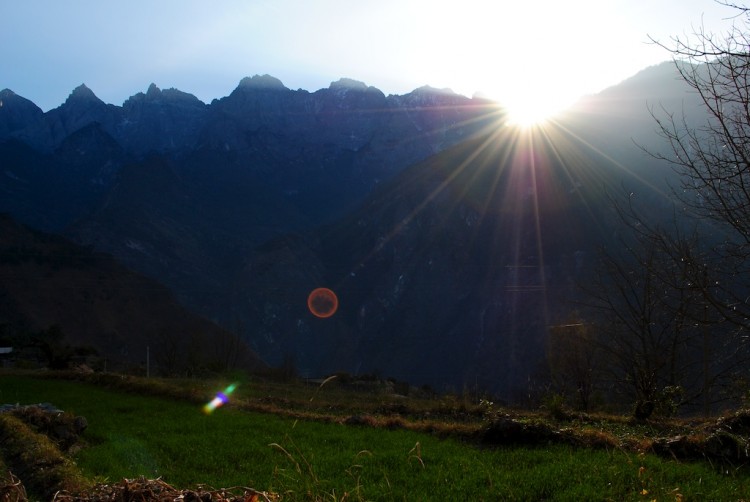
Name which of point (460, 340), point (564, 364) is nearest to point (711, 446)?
point (564, 364)

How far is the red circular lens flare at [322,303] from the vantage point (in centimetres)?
13175

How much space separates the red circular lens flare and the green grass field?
117 metres

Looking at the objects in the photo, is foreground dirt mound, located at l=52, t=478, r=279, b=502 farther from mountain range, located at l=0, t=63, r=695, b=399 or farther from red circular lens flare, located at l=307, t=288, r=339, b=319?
red circular lens flare, located at l=307, t=288, r=339, b=319

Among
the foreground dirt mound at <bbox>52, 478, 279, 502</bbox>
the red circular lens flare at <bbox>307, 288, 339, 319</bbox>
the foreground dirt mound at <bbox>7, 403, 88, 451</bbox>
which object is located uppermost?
the foreground dirt mound at <bbox>52, 478, 279, 502</bbox>

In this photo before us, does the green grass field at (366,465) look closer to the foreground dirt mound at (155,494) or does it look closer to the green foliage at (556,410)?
the foreground dirt mound at (155,494)

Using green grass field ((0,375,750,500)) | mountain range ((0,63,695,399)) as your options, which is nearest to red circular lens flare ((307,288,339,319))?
mountain range ((0,63,695,399))

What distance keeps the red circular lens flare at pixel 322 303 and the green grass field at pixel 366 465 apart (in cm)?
11746

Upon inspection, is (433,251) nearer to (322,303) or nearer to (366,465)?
(322,303)

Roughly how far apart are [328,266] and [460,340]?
54102 mm

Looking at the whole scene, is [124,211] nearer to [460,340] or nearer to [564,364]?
[460,340]

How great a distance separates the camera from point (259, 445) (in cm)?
1034

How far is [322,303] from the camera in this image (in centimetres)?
13312

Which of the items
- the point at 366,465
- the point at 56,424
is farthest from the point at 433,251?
the point at 366,465

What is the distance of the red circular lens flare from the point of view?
132m
